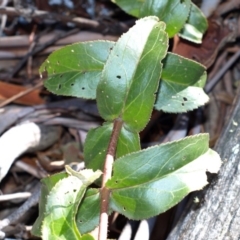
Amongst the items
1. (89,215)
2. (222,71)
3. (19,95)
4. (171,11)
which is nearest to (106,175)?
(89,215)

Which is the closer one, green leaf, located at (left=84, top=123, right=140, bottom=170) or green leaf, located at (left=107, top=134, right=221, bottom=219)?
green leaf, located at (left=107, top=134, right=221, bottom=219)

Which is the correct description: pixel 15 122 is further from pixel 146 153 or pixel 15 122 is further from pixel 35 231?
pixel 146 153

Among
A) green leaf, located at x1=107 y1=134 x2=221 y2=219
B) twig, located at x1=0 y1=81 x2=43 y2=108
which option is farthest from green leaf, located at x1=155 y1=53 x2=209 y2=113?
twig, located at x1=0 y1=81 x2=43 y2=108

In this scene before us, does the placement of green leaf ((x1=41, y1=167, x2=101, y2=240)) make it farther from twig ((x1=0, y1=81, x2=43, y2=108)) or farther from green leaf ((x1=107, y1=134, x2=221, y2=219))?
twig ((x1=0, y1=81, x2=43, y2=108))

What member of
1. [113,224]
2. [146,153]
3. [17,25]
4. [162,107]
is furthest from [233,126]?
[17,25]

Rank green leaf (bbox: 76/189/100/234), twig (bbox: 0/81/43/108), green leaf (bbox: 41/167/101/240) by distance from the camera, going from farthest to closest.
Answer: twig (bbox: 0/81/43/108)
green leaf (bbox: 76/189/100/234)
green leaf (bbox: 41/167/101/240)

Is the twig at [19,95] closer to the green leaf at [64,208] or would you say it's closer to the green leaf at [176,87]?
the green leaf at [176,87]

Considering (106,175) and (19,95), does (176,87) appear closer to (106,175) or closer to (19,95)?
(106,175)
